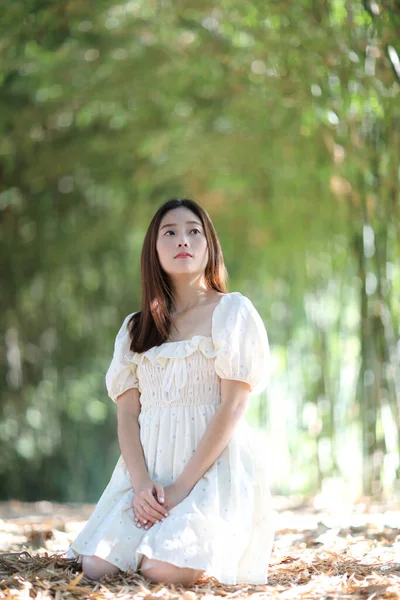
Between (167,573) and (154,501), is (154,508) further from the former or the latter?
(167,573)

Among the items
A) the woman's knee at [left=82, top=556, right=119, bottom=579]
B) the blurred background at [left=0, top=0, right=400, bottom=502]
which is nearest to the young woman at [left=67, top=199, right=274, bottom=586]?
the woman's knee at [left=82, top=556, right=119, bottom=579]

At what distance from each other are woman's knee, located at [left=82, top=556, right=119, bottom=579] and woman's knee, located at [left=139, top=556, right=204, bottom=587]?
87mm

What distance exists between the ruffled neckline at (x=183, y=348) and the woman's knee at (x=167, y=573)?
0.45 m

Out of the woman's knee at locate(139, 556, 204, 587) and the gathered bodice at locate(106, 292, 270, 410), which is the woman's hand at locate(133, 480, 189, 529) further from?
the gathered bodice at locate(106, 292, 270, 410)

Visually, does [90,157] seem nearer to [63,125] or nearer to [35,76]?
[63,125]

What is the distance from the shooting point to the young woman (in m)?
1.70

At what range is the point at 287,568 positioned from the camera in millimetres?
1874

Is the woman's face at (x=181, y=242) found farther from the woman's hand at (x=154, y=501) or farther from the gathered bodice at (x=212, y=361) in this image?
the woman's hand at (x=154, y=501)

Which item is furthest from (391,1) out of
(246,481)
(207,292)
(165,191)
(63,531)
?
(165,191)

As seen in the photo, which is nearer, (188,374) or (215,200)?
(188,374)

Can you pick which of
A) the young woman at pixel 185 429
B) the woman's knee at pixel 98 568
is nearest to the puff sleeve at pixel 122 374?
the young woman at pixel 185 429

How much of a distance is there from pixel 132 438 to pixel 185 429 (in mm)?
144

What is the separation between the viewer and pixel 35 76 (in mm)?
3762

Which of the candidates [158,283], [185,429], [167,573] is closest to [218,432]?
[185,429]
